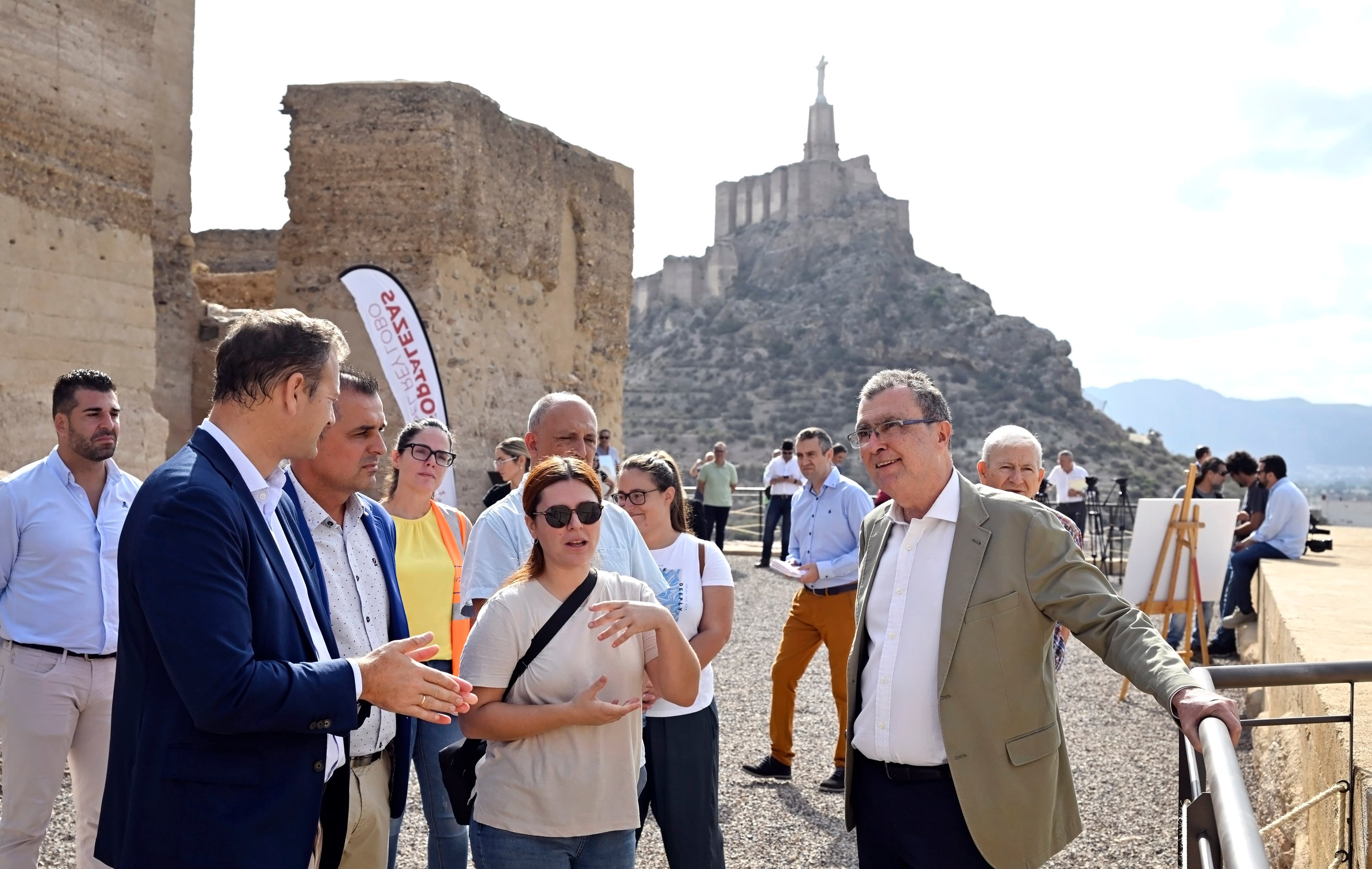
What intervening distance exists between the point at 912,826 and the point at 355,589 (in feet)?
5.11

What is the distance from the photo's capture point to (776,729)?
19.2ft

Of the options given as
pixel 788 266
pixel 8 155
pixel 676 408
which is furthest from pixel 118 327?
pixel 788 266

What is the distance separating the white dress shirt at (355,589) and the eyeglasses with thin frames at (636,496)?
1.19m

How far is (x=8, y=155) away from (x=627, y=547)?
285 inches

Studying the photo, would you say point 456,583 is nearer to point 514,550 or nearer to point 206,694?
point 514,550

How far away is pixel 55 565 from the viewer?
12.3ft

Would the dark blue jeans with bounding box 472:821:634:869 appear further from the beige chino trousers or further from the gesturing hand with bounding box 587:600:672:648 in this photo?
the beige chino trousers

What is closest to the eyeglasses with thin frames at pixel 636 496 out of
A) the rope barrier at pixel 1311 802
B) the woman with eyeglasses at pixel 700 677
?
the woman with eyeglasses at pixel 700 677

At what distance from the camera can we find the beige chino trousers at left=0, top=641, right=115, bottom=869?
3.53m

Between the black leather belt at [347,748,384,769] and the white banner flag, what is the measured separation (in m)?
7.51

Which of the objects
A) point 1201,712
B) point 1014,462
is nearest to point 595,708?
point 1201,712

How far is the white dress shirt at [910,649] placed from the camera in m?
2.67

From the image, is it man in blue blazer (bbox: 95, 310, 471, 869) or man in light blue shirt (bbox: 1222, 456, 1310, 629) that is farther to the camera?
man in light blue shirt (bbox: 1222, 456, 1310, 629)

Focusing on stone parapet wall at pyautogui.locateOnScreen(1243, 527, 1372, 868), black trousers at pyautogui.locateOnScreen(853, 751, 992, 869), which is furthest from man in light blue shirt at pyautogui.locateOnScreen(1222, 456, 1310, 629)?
black trousers at pyautogui.locateOnScreen(853, 751, 992, 869)
